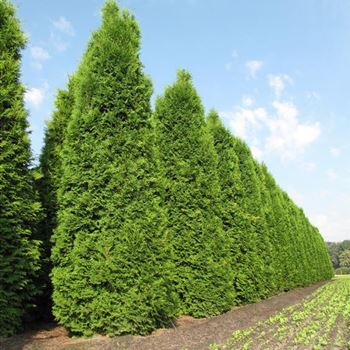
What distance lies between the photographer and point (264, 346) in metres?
7.30

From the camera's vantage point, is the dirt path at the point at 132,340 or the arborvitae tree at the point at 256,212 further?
the arborvitae tree at the point at 256,212

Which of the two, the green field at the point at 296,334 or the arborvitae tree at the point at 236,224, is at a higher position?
the arborvitae tree at the point at 236,224

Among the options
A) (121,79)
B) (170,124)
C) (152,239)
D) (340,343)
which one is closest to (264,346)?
(340,343)

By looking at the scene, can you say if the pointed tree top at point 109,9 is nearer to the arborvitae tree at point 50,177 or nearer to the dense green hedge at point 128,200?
the dense green hedge at point 128,200

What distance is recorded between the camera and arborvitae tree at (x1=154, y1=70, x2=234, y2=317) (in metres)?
11.5

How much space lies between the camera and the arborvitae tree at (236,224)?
14.6 m

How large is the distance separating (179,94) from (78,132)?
495 cm

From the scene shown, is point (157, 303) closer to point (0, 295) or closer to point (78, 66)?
point (0, 295)

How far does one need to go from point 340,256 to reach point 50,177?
141 m

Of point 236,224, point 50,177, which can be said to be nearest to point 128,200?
point 50,177

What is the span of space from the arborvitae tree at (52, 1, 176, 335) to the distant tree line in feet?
350

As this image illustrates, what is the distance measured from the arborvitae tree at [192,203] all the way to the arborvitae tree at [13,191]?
4607mm

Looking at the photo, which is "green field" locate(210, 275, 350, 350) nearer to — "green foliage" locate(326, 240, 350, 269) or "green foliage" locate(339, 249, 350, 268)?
"green foliage" locate(339, 249, 350, 268)

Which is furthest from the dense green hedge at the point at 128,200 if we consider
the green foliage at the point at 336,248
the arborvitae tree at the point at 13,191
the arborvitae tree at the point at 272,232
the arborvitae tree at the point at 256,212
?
the green foliage at the point at 336,248
